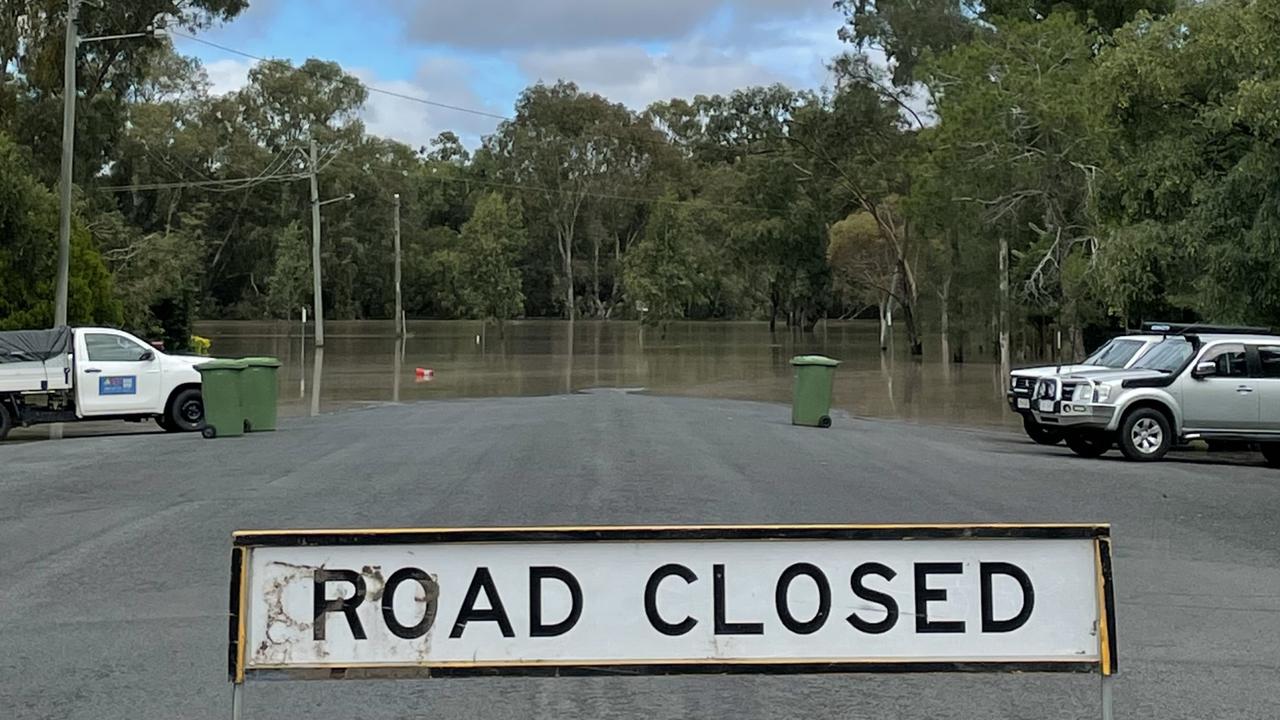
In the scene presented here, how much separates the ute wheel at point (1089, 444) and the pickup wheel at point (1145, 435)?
80 cm

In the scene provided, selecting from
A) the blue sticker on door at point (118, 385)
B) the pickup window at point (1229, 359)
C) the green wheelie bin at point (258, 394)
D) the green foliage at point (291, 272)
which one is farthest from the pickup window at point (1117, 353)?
the green foliage at point (291, 272)

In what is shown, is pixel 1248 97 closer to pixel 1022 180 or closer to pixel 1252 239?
pixel 1252 239

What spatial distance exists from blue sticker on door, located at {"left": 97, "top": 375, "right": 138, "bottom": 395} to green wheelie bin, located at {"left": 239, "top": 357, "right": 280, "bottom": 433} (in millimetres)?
2173

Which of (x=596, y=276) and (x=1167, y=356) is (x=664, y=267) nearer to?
(x=596, y=276)

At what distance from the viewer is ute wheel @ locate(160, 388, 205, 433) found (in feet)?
74.9

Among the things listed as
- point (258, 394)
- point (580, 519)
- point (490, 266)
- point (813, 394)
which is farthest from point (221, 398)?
point (490, 266)

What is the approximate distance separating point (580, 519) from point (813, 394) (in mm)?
12666

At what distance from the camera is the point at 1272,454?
20.5m

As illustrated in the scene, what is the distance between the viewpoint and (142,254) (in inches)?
1933

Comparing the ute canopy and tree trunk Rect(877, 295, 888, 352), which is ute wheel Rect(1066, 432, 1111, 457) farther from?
tree trunk Rect(877, 295, 888, 352)

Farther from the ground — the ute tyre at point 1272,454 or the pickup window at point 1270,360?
the pickup window at point 1270,360

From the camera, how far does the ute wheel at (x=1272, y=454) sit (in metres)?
20.2

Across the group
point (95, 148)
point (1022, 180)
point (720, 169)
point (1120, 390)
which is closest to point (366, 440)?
point (1120, 390)

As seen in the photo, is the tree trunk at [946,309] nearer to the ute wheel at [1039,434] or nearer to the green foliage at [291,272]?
the ute wheel at [1039,434]
